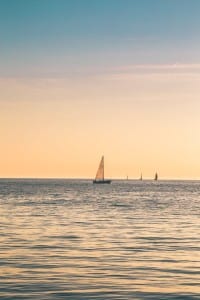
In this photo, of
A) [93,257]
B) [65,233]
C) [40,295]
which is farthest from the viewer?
[65,233]

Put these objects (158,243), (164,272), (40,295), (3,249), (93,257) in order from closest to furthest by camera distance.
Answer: (40,295) → (164,272) → (93,257) → (3,249) → (158,243)

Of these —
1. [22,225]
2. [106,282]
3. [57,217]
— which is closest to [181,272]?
[106,282]

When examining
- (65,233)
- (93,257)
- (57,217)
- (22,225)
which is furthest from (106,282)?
(57,217)

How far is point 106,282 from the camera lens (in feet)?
88.1

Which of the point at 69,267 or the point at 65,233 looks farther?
the point at 65,233

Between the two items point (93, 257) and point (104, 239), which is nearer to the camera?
point (93, 257)

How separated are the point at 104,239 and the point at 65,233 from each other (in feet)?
15.4

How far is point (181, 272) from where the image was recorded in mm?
29766

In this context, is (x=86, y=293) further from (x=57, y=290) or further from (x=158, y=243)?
(x=158, y=243)

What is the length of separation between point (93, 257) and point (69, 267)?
12.9ft

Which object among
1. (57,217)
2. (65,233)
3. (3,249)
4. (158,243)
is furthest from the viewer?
(57,217)

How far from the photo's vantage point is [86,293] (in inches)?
964

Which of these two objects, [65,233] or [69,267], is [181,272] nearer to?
[69,267]

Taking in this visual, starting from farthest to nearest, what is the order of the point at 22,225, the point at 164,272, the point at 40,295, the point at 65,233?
1. the point at 22,225
2. the point at 65,233
3. the point at 164,272
4. the point at 40,295
